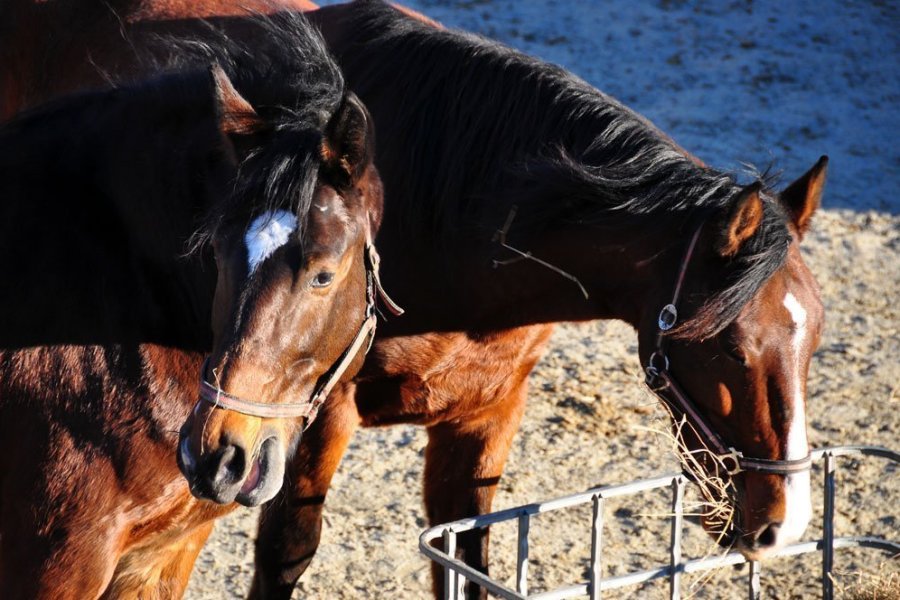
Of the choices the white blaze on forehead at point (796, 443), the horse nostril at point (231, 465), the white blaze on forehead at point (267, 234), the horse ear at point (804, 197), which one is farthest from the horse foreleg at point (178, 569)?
the horse ear at point (804, 197)

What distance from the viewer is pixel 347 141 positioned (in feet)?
8.15

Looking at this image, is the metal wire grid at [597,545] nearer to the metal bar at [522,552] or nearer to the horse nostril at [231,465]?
the metal bar at [522,552]

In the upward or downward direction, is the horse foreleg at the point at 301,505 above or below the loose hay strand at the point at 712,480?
below

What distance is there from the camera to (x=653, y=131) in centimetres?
309

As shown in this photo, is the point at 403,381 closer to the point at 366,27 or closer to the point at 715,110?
the point at 366,27

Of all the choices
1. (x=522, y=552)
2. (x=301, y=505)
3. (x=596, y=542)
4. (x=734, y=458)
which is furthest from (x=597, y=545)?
(x=301, y=505)

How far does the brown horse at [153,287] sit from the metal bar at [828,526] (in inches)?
60.2

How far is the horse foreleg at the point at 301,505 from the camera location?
11.0 feet

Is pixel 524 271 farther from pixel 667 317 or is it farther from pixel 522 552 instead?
pixel 522 552

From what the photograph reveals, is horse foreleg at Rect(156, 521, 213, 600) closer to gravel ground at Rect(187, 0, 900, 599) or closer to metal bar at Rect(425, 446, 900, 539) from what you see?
metal bar at Rect(425, 446, 900, 539)

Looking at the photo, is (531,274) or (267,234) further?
(531,274)

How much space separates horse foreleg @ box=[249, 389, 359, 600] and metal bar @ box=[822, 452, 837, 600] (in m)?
1.45

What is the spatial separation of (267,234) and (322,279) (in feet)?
0.53

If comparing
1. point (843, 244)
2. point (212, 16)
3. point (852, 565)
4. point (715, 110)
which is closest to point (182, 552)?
point (212, 16)
